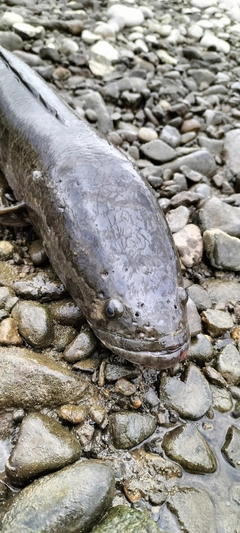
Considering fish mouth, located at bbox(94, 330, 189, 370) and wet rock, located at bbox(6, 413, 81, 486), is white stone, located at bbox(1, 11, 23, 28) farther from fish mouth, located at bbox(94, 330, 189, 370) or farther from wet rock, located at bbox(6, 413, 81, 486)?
wet rock, located at bbox(6, 413, 81, 486)

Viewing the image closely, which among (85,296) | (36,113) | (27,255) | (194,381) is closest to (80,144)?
(36,113)

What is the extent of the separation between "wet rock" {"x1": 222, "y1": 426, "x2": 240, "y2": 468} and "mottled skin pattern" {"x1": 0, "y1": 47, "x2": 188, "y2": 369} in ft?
2.08

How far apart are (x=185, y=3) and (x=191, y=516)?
10183mm

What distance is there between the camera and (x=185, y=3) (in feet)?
32.4

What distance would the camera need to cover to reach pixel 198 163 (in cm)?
534

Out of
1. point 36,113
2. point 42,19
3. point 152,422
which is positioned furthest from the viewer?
point 42,19

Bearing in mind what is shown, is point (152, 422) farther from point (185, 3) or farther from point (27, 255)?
point (185, 3)

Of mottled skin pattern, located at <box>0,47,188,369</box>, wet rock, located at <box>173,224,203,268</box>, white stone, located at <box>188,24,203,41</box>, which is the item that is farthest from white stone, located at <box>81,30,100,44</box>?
wet rock, located at <box>173,224,203,268</box>

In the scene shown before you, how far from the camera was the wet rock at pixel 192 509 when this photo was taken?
8.39 ft

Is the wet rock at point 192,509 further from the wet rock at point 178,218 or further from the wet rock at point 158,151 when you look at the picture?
the wet rock at point 158,151

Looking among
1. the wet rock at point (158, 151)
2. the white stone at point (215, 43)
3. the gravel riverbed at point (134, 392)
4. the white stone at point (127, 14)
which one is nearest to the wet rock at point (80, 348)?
the gravel riverbed at point (134, 392)

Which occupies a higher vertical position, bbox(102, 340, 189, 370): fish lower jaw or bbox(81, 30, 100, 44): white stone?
bbox(81, 30, 100, 44): white stone

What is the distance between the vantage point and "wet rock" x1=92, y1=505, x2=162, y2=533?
2.35m

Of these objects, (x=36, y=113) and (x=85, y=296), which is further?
(x=36, y=113)
